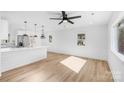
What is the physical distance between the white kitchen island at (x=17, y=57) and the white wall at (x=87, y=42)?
2921 mm

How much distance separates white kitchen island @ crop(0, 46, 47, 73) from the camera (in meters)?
3.54

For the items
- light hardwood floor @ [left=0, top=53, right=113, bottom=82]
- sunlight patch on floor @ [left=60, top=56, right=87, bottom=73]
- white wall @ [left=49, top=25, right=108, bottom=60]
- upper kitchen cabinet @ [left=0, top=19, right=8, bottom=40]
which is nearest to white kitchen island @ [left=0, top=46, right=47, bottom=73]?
light hardwood floor @ [left=0, top=53, right=113, bottom=82]

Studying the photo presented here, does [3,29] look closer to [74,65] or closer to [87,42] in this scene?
[74,65]

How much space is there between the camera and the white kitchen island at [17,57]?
11.6 feet

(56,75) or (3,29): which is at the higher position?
(3,29)

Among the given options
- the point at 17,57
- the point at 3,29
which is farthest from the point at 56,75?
the point at 3,29

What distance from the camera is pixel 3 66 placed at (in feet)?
11.5

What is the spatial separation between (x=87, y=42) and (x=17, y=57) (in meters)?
4.56

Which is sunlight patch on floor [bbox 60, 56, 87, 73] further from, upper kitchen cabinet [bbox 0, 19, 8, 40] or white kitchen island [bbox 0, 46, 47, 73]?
upper kitchen cabinet [bbox 0, 19, 8, 40]

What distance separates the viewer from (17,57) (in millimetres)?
4113

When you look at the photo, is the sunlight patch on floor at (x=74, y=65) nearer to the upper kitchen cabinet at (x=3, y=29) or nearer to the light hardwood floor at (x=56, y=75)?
the light hardwood floor at (x=56, y=75)

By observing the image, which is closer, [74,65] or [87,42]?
[74,65]

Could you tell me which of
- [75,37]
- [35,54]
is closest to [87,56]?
[75,37]

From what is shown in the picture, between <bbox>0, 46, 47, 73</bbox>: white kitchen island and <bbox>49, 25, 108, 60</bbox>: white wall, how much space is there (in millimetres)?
2921
